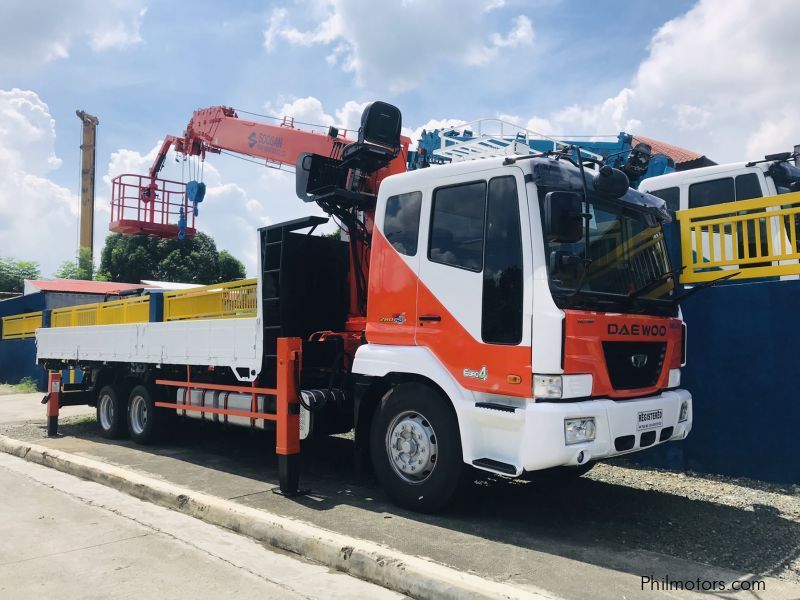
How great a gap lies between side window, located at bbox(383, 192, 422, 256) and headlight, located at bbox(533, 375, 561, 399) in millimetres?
1651

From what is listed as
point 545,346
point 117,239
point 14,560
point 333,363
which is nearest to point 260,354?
point 333,363

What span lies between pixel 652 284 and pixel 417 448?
2.38 meters

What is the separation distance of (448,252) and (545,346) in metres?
1.22

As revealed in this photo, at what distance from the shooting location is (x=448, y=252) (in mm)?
5250

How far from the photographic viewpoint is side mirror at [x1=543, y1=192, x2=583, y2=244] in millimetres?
4438

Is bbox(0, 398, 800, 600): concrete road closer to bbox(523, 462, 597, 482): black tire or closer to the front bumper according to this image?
bbox(523, 462, 597, 482): black tire

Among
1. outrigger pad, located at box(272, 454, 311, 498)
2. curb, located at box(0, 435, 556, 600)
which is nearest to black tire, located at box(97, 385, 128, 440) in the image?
Result: curb, located at box(0, 435, 556, 600)

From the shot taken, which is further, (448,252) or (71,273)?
(71,273)

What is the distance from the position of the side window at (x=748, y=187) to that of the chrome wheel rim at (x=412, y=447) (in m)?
5.26

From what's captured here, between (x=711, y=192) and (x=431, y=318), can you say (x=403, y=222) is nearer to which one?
(x=431, y=318)

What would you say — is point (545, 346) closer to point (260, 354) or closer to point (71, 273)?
point (260, 354)

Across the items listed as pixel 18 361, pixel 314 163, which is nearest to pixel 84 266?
pixel 18 361

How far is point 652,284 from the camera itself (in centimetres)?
537

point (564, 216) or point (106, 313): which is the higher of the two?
point (564, 216)
